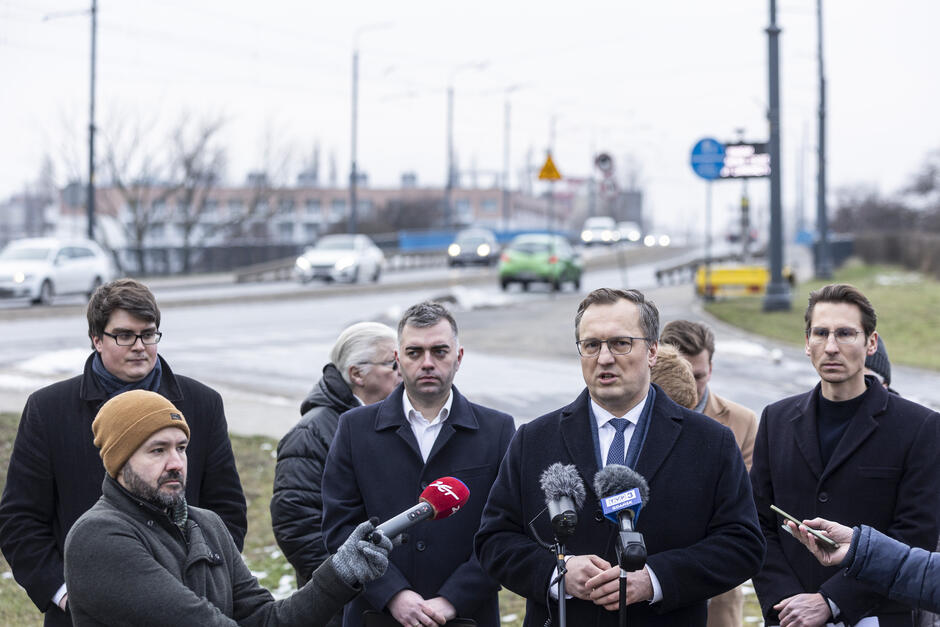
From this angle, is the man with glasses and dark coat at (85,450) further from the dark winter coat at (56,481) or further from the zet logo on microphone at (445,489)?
the zet logo on microphone at (445,489)

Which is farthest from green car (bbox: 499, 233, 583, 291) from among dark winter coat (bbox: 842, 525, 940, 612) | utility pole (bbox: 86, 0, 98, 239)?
dark winter coat (bbox: 842, 525, 940, 612)

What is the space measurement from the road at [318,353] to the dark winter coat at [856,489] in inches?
321

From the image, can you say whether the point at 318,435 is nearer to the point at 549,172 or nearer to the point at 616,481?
the point at 616,481

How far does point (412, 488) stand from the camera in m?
4.72

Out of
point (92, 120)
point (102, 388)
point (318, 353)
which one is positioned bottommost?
point (318, 353)

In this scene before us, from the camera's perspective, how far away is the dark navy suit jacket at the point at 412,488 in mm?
4676

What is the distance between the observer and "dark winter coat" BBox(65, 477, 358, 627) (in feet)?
11.2

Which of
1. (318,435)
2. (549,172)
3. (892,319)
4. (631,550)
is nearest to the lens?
(631,550)

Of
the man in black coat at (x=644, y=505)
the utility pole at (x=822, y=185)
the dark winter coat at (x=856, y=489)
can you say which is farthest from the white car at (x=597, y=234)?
the man in black coat at (x=644, y=505)

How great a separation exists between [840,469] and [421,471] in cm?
162

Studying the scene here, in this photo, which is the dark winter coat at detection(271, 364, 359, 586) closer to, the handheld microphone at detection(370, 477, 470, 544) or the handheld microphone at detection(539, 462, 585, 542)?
the handheld microphone at detection(370, 477, 470, 544)

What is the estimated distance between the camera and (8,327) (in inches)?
907

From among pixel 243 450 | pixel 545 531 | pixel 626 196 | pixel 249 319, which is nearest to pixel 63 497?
pixel 545 531

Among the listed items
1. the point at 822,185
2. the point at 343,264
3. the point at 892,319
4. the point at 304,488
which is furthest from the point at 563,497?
the point at 822,185
